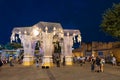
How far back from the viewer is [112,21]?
41.0 m

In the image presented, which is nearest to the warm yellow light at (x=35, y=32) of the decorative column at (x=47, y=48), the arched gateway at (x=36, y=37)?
the arched gateway at (x=36, y=37)

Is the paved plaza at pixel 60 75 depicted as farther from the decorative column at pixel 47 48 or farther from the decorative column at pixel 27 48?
the decorative column at pixel 27 48

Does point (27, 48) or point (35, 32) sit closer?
point (35, 32)

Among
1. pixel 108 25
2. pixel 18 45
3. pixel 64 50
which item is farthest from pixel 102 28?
pixel 18 45

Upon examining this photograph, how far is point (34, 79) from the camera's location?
21.5 meters

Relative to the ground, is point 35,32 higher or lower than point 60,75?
higher

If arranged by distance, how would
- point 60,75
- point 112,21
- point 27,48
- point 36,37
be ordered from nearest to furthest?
point 60,75 → point 112,21 → point 27,48 → point 36,37

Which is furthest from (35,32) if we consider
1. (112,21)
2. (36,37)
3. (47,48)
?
(112,21)

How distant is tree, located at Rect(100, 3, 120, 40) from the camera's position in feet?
132

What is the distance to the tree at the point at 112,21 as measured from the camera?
40.3 meters

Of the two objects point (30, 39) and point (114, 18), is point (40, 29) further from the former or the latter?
point (114, 18)

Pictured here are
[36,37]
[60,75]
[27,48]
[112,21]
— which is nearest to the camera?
[60,75]

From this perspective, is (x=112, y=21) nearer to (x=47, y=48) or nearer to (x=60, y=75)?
(x=47, y=48)

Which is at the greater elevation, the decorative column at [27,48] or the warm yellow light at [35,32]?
the warm yellow light at [35,32]
